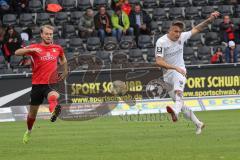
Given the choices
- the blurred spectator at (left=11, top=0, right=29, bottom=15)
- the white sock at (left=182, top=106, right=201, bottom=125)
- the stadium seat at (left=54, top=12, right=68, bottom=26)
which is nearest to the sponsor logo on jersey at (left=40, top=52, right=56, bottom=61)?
the white sock at (left=182, top=106, right=201, bottom=125)

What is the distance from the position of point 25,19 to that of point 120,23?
3.68 metres

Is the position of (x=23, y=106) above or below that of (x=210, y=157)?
Result: below

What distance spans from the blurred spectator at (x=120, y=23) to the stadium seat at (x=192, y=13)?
128 inches

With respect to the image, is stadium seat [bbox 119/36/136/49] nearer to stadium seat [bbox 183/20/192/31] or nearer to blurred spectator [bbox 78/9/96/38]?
blurred spectator [bbox 78/9/96/38]

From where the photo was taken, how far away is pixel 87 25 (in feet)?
97.0

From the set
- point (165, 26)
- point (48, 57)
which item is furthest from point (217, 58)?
point (48, 57)

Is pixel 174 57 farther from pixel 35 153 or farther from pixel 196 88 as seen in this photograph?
pixel 196 88

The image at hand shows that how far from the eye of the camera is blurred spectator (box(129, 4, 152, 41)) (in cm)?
3014

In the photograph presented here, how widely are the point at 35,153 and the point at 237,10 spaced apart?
812 inches

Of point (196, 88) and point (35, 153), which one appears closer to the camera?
point (35, 153)

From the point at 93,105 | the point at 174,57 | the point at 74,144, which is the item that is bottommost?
the point at 93,105

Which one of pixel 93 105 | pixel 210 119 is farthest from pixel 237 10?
pixel 210 119

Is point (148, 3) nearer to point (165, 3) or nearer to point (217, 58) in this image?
point (165, 3)

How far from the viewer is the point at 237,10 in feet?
106
